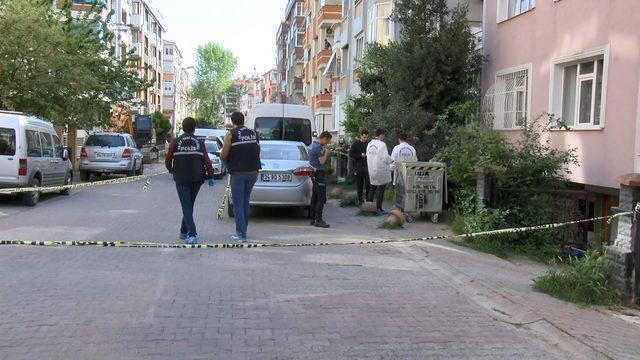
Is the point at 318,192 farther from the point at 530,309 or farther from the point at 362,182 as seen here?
the point at 530,309

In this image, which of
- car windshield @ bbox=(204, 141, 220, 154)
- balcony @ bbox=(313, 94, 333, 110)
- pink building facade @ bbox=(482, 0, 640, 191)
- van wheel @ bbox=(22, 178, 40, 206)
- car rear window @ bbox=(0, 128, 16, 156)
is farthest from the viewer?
balcony @ bbox=(313, 94, 333, 110)

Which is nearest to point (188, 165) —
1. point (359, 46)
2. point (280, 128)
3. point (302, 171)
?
point (302, 171)

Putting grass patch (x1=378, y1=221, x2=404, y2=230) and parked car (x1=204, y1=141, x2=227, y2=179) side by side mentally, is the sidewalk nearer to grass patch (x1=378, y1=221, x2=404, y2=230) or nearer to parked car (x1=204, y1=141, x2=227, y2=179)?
grass patch (x1=378, y1=221, x2=404, y2=230)

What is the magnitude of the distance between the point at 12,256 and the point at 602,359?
21.6ft

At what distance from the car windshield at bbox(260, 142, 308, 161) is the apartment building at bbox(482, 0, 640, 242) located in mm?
4116

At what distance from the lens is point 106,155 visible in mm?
20547

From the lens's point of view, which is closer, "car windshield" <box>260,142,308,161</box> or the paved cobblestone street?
the paved cobblestone street

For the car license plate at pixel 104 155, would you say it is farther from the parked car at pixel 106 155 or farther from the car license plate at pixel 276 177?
the car license plate at pixel 276 177

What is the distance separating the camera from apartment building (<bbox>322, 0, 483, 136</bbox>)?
68.9ft

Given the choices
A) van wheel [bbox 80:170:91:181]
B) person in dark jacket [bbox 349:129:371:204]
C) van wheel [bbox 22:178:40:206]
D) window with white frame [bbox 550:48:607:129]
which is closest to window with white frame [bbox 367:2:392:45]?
person in dark jacket [bbox 349:129:371:204]

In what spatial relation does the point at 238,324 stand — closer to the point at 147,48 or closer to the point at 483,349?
the point at 483,349

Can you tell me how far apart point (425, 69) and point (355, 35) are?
14.4 metres

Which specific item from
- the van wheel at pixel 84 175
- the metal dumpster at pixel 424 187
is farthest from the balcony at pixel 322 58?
the metal dumpster at pixel 424 187

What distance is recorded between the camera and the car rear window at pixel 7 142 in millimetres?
12594
